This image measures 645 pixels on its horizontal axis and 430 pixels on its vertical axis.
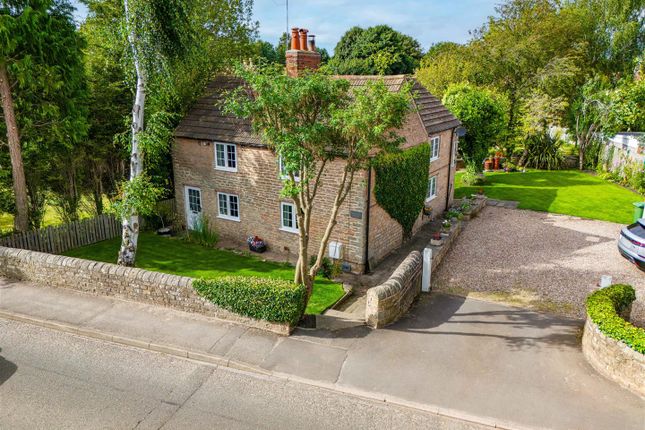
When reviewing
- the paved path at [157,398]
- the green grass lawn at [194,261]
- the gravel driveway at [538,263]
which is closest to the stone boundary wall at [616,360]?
the gravel driveway at [538,263]

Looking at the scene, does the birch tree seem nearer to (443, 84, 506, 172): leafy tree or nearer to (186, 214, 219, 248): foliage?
(186, 214, 219, 248): foliage

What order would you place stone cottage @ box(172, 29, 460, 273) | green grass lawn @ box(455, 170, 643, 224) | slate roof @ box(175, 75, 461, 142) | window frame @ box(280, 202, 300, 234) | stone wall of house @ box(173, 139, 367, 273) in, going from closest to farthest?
stone wall of house @ box(173, 139, 367, 273) → stone cottage @ box(172, 29, 460, 273) → slate roof @ box(175, 75, 461, 142) → window frame @ box(280, 202, 300, 234) → green grass lawn @ box(455, 170, 643, 224)

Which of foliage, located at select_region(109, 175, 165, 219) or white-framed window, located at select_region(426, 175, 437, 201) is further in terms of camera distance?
white-framed window, located at select_region(426, 175, 437, 201)

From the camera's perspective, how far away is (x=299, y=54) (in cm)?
1831

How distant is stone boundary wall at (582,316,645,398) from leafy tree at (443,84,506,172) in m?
21.4

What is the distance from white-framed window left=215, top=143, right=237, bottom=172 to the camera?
19.7m

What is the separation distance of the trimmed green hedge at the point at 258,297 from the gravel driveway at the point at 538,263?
244 inches

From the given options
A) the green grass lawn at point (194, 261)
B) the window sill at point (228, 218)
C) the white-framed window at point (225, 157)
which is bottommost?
the green grass lawn at point (194, 261)

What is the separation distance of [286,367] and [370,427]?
264 centimetres

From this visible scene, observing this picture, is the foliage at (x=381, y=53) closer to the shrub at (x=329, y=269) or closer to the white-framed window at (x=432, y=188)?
the white-framed window at (x=432, y=188)

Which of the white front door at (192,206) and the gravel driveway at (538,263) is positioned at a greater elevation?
the white front door at (192,206)

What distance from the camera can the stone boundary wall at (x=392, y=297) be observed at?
12.3 meters

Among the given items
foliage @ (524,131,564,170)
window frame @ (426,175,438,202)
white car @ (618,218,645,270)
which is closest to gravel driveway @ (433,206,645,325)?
white car @ (618,218,645,270)

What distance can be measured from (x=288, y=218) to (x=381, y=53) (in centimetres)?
5096
